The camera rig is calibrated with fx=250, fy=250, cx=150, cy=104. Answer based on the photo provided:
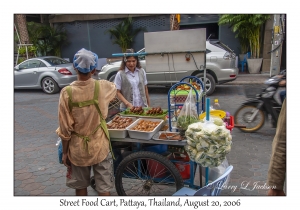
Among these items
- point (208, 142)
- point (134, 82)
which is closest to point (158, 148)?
A: point (208, 142)

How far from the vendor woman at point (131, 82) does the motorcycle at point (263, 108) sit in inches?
92.7

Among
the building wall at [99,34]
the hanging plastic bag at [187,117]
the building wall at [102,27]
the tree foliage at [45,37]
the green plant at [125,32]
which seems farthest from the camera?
the tree foliage at [45,37]

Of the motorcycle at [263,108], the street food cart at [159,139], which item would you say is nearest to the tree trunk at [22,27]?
the street food cart at [159,139]

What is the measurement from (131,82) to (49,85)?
7164mm

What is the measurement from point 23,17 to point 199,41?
12.2 meters

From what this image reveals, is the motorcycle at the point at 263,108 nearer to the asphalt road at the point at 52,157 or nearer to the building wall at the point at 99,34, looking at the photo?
the asphalt road at the point at 52,157

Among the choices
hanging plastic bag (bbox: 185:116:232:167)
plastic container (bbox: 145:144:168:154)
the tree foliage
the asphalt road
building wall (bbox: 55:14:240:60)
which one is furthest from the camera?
the tree foliage

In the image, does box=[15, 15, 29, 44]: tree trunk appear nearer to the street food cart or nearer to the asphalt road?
the asphalt road

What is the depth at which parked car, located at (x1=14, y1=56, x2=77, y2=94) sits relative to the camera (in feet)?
31.3

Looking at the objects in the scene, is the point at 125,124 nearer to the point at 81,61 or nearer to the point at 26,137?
the point at 81,61

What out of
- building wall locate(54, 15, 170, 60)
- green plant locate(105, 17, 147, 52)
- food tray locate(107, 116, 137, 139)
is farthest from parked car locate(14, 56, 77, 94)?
food tray locate(107, 116, 137, 139)

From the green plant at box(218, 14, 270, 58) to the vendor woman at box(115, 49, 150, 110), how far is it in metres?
8.21

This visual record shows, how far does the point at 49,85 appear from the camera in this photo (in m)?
9.86

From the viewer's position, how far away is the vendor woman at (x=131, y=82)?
12.1 ft
